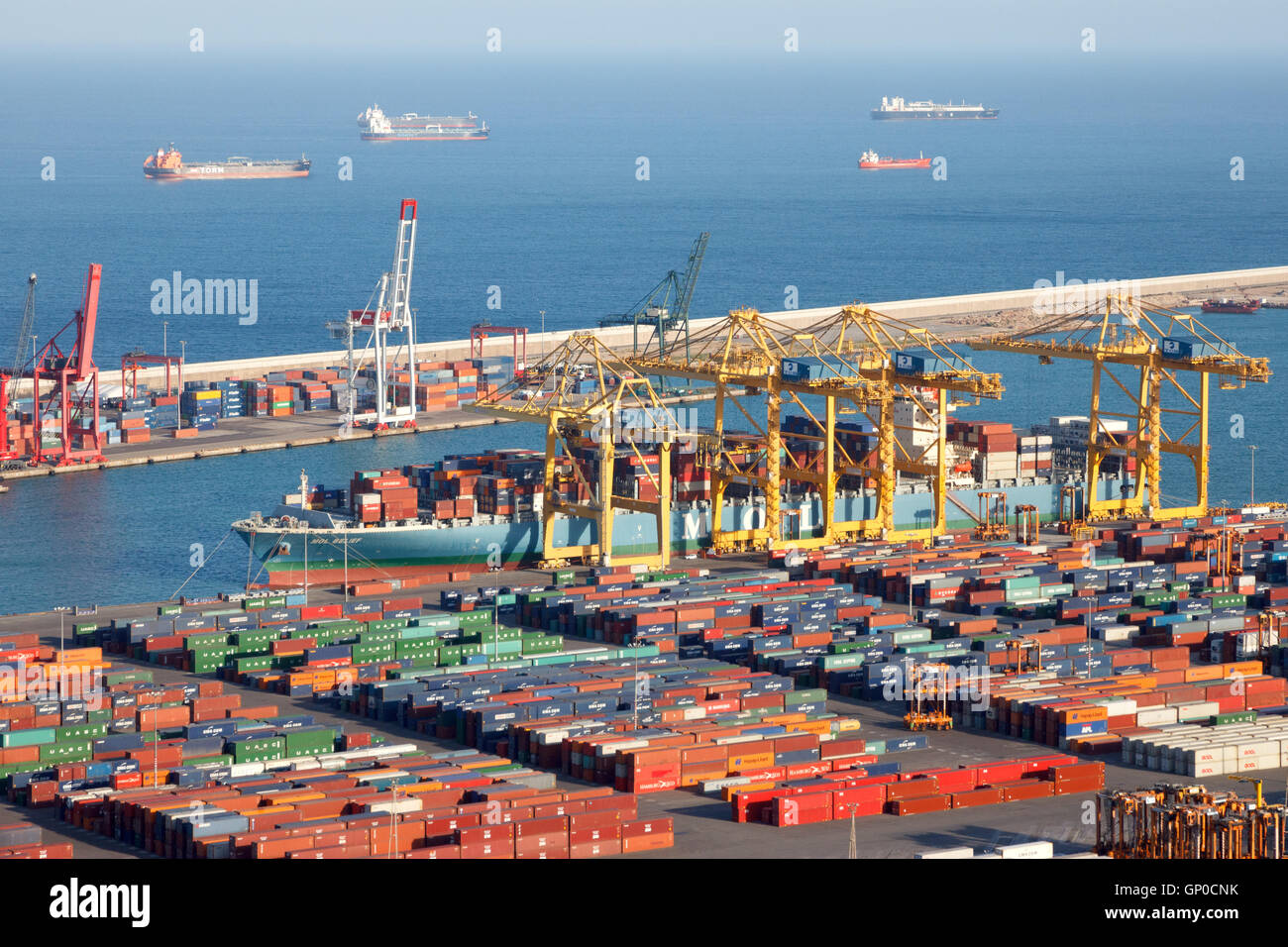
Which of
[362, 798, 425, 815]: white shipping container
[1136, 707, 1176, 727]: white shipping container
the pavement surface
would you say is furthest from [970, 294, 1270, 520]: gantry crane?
[362, 798, 425, 815]: white shipping container

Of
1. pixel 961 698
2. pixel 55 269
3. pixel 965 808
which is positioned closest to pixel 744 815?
pixel 965 808

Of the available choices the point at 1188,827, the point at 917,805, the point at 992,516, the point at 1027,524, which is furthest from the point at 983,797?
the point at 992,516

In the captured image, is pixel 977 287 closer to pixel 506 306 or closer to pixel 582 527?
pixel 506 306

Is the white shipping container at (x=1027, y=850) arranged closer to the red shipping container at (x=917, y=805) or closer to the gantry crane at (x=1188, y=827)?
the gantry crane at (x=1188, y=827)

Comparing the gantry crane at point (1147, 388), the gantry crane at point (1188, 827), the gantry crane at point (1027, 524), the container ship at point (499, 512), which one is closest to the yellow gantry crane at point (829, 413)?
the container ship at point (499, 512)

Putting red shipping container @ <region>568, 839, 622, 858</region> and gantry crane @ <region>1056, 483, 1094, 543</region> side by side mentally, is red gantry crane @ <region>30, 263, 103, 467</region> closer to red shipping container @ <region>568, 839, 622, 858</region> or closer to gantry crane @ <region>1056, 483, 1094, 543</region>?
gantry crane @ <region>1056, 483, 1094, 543</region>
